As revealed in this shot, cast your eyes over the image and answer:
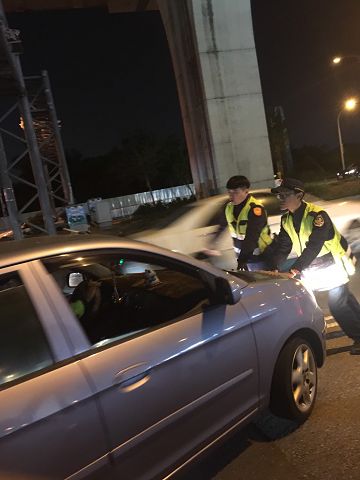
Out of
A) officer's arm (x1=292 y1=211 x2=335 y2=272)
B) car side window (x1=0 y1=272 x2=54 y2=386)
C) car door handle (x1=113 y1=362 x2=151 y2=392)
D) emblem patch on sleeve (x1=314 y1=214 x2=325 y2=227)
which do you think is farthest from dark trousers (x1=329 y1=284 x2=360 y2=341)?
car side window (x1=0 y1=272 x2=54 y2=386)

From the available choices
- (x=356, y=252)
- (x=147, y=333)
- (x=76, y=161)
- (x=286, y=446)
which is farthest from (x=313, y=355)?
(x=76, y=161)

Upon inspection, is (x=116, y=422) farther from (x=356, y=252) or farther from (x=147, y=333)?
(x=356, y=252)

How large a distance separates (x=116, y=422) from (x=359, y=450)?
1568 mm

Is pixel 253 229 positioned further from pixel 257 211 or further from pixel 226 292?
pixel 226 292

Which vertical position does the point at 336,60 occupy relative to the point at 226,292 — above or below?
above

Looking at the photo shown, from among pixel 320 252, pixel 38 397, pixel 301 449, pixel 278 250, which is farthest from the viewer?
pixel 278 250

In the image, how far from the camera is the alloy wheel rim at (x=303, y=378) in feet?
10.4

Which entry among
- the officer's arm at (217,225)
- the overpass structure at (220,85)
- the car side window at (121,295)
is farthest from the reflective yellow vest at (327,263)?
the overpass structure at (220,85)

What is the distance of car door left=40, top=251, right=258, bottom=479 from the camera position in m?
2.13

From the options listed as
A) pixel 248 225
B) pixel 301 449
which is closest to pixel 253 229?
pixel 248 225

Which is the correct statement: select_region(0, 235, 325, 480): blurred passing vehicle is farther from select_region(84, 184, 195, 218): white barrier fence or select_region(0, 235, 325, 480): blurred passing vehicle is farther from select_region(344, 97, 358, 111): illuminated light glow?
select_region(84, 184, 195, 218): white barrier fence

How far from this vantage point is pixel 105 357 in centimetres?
215

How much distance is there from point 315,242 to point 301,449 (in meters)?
1.58

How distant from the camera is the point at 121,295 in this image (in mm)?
3186
